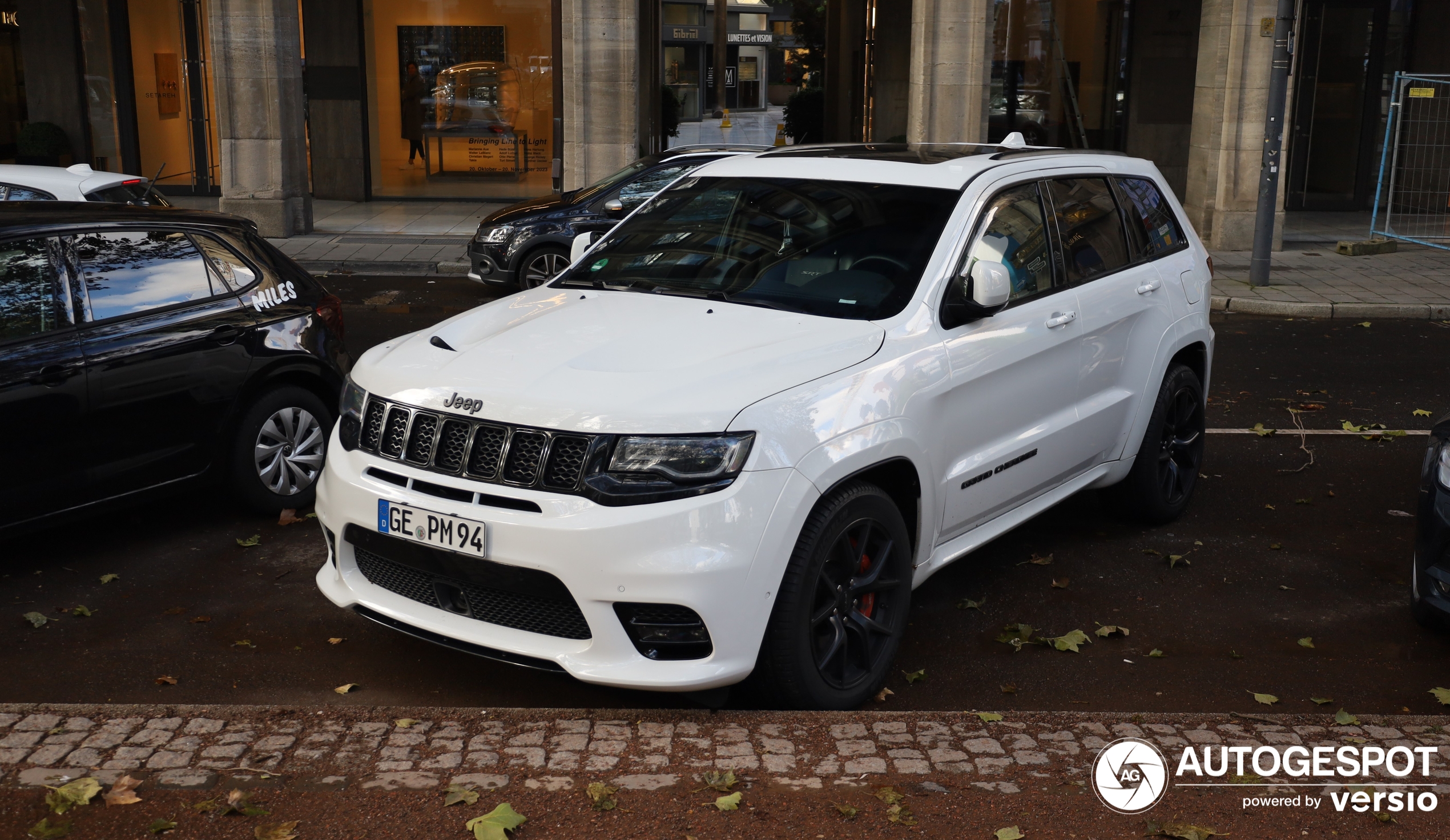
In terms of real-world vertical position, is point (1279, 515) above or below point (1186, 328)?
below

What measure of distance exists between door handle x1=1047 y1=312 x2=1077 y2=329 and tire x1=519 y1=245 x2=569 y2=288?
8.62 metres

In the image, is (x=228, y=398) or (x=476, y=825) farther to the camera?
(x=228, y=398)

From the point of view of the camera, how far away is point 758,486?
13.3 ft

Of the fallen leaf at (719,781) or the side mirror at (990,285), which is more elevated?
the side mirror at (990,285)

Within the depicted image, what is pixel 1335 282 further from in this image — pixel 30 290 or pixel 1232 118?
pixel 30 290

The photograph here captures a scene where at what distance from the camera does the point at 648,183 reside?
13.9m

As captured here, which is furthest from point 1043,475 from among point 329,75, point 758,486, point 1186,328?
point 329,75

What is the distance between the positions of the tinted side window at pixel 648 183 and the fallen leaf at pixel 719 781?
10.4m

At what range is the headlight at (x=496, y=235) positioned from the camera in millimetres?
13703

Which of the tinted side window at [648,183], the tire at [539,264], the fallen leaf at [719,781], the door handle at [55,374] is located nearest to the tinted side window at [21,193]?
the door handle at [55,374]

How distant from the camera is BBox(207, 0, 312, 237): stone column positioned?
1766cm

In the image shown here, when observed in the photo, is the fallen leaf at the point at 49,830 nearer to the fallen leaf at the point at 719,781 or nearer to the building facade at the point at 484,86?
the fallen leaf at the point at 719,781

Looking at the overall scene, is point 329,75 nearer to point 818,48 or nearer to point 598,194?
point 598,194

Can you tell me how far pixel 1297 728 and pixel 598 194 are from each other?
34.9 ft
